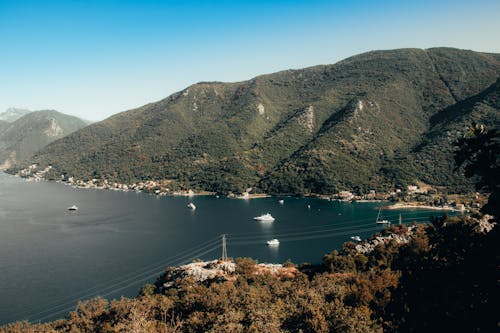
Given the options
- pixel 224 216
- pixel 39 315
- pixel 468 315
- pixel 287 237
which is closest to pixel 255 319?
pixel 468 315

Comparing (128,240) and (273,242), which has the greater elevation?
(128,240)

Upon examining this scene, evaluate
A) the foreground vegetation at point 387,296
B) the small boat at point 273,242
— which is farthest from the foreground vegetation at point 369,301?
the small boat at point 273,242

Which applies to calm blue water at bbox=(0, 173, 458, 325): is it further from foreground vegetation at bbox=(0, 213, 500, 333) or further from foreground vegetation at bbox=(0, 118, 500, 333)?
foreground vegetation at bbox=(0, 213, 500, 333)

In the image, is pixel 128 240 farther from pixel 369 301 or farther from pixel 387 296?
pixel 387 296

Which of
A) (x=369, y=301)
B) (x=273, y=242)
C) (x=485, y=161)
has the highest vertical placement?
(x=485, y=161)

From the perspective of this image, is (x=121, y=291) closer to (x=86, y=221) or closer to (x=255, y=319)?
(x=255, y=319)

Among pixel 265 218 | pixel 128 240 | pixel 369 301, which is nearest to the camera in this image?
pixel 369 301

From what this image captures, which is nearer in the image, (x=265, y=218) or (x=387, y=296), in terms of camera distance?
(x=387, y=296)

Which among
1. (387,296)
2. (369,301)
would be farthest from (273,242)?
(369,301)

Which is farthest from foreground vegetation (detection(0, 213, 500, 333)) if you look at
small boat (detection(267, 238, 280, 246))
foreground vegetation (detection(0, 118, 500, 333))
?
small boat (detection(267, 238, 280, 246))
